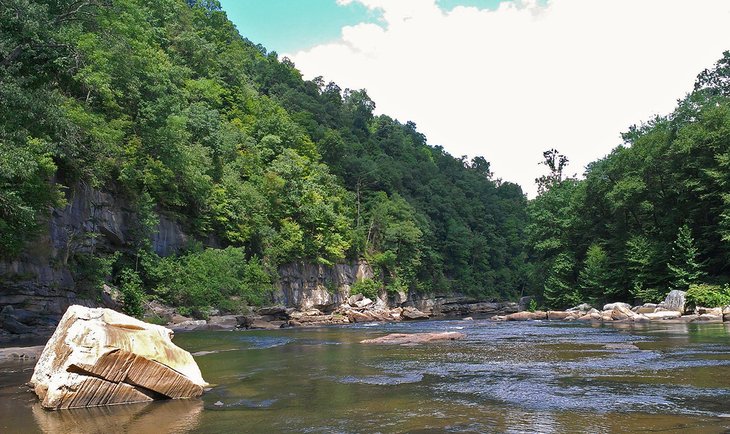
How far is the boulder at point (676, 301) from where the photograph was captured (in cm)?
3344

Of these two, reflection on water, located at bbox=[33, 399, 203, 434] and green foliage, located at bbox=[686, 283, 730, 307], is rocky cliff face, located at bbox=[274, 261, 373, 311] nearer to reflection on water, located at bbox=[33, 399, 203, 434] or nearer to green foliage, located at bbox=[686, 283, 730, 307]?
green foliage, located at bbox=[686, 283, 730, 307]

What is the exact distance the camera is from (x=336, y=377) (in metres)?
11.7

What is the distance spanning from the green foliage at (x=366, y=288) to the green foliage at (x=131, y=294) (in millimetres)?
36647

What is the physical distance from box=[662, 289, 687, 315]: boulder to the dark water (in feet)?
65.7

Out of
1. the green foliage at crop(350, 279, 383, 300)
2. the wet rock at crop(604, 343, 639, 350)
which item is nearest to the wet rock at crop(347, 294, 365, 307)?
the green foliage at crop(350, 279, 383, 300)

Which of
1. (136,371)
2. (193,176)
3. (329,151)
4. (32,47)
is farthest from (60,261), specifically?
(329,151)

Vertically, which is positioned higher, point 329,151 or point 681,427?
point 329,151

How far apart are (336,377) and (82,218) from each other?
72.4ft

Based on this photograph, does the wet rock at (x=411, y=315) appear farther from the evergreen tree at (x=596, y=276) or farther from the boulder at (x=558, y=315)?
the evergreen tree at (x=596, y=276)

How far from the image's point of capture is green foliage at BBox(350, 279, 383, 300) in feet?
218

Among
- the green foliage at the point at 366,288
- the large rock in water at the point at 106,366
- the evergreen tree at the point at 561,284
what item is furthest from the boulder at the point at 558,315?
the large rock in water at the point at 106,366

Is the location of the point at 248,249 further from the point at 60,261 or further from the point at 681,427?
the point at 681,427

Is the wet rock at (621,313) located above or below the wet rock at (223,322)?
above

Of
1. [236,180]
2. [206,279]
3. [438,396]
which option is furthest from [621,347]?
[236,180]
